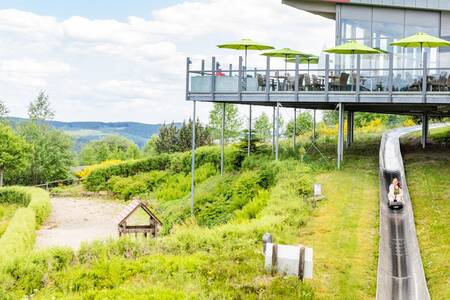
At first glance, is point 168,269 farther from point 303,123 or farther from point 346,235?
point 303,123

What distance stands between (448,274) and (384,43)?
15.5 meters

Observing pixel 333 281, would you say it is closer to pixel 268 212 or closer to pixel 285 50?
pixel 268 212

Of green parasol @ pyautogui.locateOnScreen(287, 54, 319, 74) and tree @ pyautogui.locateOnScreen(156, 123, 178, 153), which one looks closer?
green parasol @ pyautogui.locateOnScreen(287, 54, 319, 74)

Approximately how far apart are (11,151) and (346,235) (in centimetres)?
3963

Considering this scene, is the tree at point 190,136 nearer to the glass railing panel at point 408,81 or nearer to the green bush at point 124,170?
the green bush at point 124,170

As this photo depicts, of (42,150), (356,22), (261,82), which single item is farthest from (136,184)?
(42,150)

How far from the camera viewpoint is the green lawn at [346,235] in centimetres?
1227

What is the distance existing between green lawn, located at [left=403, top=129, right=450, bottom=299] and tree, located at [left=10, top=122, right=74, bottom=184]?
4804 centimetres

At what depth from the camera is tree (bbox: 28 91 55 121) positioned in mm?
74625

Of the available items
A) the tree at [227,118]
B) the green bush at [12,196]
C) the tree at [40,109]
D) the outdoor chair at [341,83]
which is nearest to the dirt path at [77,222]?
the green bush at [12,196]

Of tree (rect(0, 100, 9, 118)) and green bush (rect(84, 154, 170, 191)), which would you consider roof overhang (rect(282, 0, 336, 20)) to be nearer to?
green bush (rect(84, 154, 170, 191))

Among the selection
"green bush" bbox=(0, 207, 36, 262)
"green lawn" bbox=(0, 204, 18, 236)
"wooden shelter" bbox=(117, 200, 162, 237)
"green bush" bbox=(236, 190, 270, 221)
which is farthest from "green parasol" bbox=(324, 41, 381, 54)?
"green lawn" bbox=(0, 204, 18, 236)

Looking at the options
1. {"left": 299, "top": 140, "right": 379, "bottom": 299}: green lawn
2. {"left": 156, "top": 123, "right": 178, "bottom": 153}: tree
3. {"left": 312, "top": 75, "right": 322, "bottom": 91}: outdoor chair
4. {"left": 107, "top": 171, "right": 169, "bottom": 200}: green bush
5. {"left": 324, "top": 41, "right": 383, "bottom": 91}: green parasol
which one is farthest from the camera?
{"left": 156, "top": 123, "right": 178, "bottom": 153}: tree

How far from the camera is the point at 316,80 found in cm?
2359
